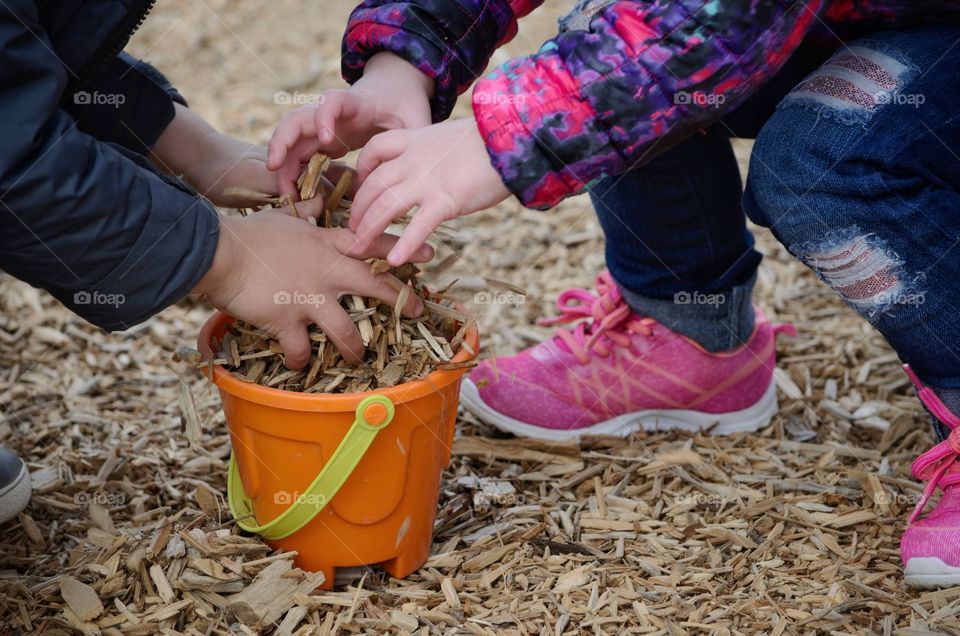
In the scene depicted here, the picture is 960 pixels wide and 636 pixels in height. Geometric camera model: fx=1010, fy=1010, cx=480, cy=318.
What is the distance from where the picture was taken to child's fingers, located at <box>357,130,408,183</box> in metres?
1.55

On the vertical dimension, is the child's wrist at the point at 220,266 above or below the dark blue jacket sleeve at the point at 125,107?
below

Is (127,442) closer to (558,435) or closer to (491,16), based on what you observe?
(558,435)

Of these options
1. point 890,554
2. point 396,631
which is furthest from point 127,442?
point 890,554

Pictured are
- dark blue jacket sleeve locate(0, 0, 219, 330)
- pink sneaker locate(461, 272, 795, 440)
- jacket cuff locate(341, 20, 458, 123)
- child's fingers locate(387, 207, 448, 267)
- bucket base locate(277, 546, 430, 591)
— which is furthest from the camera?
pink sneaker locate(461, 272, 795, 440)

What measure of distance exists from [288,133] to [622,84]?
0.59 meters

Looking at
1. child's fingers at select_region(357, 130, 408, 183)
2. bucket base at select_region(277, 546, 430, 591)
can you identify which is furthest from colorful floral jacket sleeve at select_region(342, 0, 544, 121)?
bucket base at select_region(277, 546, 430, 591)

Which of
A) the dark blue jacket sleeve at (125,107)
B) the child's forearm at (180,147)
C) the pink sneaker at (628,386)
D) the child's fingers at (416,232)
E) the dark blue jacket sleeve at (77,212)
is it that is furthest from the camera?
the pink sneaker at (628,386)

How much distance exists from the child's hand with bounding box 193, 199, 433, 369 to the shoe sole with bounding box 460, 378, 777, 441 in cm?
58

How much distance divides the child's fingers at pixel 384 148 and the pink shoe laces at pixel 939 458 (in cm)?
102

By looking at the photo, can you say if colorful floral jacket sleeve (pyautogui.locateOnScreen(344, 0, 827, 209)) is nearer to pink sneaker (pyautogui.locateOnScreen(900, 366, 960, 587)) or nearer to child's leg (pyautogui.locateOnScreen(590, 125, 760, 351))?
child's leg (pyautogui.locateOnScreen(590, 125, 760, 351))

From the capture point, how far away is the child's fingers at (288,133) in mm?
1686

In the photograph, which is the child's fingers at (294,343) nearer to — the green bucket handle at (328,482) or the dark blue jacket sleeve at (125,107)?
the green bucket handle at (328,482)

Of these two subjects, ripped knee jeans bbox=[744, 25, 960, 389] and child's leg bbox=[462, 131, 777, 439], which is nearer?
ripped knee jeans bbox=[744, 25, 960, 389]

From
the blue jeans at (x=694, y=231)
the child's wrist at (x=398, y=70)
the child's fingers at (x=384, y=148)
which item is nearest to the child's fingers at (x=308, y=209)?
the child's fingers at (x=384, y=148)
